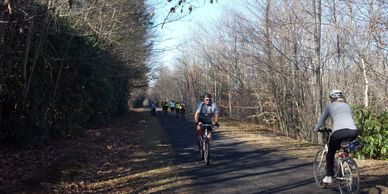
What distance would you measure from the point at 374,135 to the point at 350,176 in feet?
19.0

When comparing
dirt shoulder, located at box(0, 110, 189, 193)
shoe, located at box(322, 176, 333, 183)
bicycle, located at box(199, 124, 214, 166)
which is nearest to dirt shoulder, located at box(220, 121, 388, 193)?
shoe, located at box(322, 176, 333, 183)

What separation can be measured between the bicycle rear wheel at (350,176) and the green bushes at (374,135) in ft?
17.4

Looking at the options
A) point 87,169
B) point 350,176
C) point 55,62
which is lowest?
point 87,169

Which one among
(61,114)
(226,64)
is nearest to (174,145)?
(61,114)

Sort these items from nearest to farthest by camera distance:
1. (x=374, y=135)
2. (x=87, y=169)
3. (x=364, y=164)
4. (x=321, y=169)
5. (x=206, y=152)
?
(x=321, y=169) < (x=364, y=164) < (x=206, y=152) < (x=87, y=169) < (x=374, y=135)

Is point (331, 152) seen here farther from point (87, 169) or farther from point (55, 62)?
A: point (55, 62)

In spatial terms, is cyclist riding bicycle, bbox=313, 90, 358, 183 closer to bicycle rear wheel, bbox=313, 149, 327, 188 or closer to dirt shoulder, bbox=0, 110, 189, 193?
bicycle rear wheel, bbox=313, 149, 327, 188

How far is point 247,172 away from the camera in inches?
397

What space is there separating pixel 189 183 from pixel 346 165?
318 cm

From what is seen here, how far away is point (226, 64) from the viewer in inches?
1363

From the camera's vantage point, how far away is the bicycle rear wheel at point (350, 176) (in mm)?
7020

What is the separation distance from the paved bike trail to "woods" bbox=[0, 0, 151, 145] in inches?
188

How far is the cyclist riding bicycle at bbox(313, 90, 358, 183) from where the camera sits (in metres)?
7.01

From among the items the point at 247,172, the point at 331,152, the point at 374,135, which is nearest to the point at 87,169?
the point at 247,172
